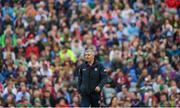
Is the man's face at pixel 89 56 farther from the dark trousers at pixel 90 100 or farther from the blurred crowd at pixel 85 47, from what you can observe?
the blurred crowd at pixel 85 47

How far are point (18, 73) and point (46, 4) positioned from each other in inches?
204

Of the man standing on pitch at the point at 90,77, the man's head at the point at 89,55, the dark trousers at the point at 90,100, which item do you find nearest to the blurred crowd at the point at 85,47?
the dark trousers at the point at 90,100

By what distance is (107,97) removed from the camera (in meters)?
26.3

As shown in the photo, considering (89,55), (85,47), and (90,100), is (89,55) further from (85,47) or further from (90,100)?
(85,47)

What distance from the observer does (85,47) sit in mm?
29047

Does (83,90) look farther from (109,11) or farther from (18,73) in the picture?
(109,11)

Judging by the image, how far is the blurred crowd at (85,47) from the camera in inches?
1030

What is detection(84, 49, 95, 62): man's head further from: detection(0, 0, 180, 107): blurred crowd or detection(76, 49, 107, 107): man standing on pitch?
detection(0, 0, 180, 107): blurred crowd

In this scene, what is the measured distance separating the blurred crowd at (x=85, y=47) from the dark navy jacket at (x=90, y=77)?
5.83m

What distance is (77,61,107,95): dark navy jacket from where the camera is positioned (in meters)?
19.7

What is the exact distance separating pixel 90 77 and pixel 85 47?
9.35 m

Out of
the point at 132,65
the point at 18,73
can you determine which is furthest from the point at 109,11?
the point at 18,73

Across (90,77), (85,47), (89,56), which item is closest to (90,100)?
(90,77)

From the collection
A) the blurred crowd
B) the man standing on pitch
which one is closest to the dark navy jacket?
the man standing on pitch
